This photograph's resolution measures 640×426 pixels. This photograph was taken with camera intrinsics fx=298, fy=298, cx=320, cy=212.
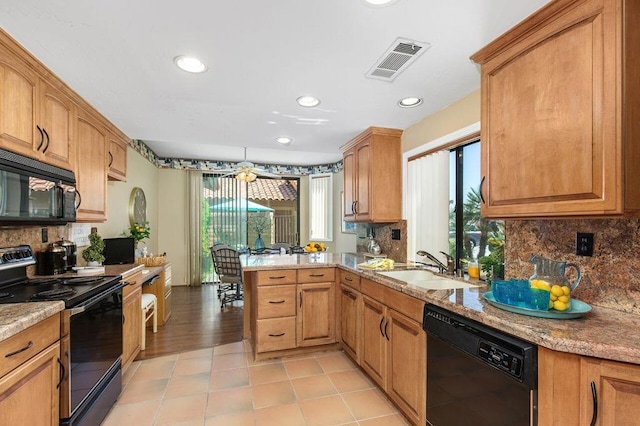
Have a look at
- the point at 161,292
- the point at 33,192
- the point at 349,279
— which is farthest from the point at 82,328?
the point at 161,292

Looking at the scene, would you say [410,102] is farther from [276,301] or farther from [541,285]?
[276,301]

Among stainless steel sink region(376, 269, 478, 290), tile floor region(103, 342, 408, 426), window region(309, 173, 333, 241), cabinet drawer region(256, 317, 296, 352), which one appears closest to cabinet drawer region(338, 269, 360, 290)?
stainless steel sink region(376, 269, 478, 290)

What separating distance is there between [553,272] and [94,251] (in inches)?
140

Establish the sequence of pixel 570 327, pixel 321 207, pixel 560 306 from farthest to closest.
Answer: pixel 321 207 → pixel 560 306 → pixel 570 327

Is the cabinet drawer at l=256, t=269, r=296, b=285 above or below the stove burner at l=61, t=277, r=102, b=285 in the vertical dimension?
below

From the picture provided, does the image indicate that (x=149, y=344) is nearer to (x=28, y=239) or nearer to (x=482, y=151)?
(x=28, y=239)

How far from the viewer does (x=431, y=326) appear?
1.67 m

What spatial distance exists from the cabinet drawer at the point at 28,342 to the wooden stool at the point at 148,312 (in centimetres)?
160

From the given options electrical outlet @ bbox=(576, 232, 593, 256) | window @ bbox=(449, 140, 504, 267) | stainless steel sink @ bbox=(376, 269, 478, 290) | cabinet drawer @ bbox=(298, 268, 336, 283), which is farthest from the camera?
cabinet drawer @ bbox=(298, 268, 336, 283)

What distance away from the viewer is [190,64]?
1.86 m

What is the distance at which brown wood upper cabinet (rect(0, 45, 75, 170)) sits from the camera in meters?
1.66

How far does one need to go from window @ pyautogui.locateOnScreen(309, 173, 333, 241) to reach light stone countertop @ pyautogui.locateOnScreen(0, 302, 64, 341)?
193 inches

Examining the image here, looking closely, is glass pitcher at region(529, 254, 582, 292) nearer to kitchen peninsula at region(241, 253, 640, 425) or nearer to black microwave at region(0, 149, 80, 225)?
kitchen peninsula at region(241, 253, 640, 425)

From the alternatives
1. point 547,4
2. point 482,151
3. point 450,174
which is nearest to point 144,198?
point 450,174
